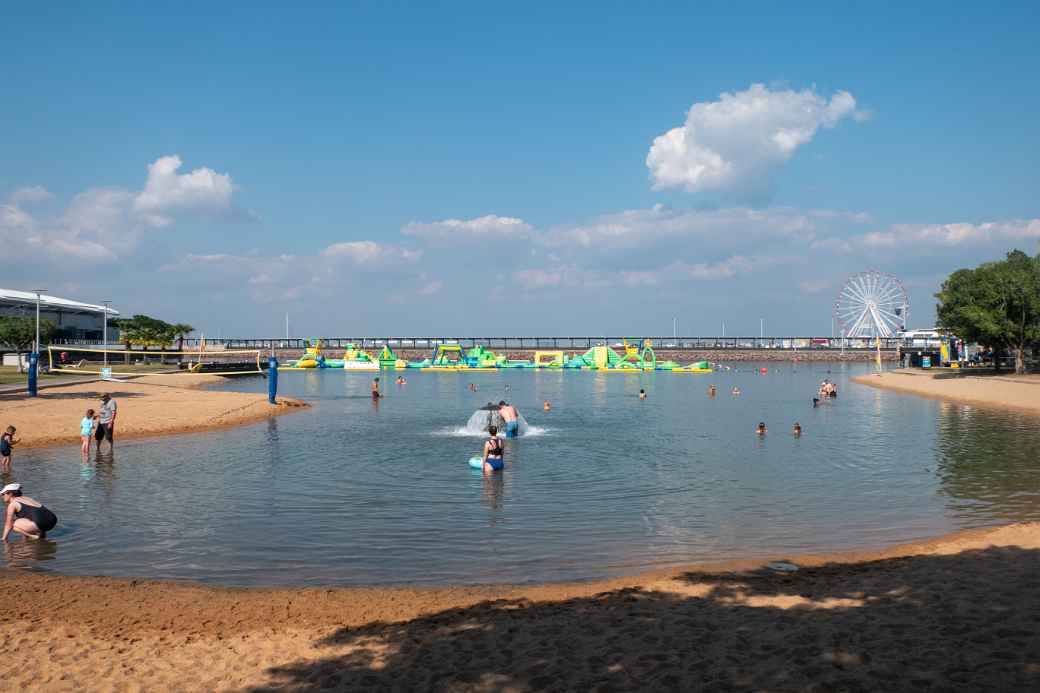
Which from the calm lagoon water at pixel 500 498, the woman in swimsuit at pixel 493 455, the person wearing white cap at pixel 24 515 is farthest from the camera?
the woman in swimsuit at pixel 493 455

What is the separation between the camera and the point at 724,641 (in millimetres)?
8914

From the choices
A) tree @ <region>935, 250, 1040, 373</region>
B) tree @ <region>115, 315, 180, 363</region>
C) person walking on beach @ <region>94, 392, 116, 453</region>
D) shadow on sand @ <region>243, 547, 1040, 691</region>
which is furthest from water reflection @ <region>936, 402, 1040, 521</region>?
tree @ <region>115, 315, 180, 363</region>

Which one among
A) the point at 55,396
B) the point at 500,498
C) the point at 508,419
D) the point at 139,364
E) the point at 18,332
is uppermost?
the point at 18,332

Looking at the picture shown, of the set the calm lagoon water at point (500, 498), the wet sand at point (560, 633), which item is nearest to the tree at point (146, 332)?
the calm lagoon water at point (500, 498)

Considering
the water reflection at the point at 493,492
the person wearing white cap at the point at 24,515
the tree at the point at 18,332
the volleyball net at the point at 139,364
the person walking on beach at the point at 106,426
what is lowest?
the water reflection at the point at 493,492

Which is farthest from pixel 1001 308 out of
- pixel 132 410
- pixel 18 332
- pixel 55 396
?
pixel 18 332

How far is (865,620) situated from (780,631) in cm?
126

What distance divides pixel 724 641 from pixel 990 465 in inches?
848

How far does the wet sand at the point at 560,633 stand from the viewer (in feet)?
26.1

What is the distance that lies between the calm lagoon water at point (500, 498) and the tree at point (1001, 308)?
35156mm

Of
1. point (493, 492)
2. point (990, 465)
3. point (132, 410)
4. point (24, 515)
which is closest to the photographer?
point (24, 515)

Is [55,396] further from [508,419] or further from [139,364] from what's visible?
[139,364]

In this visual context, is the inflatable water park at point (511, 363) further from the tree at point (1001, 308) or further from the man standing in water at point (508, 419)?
the man standing in water at point (508, 419)

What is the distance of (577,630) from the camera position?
9.51 metres
